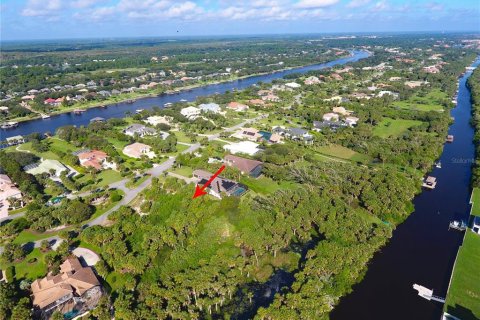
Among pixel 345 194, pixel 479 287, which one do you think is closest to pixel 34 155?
pixel 345 194

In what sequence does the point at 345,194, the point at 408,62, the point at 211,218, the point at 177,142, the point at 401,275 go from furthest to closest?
the point at 408,62 → the point at 177,142 → the point at 345,194 → the point at 211,218 → the point at 401,275

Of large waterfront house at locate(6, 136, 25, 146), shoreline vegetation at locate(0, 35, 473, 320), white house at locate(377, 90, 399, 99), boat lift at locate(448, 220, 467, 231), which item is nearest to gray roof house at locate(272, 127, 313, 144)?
shoreline vegetation at locate(0, 35, 473, 320)

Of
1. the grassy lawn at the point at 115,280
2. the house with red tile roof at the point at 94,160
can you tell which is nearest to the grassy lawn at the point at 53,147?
the house with red tile roof at the point at 94,160

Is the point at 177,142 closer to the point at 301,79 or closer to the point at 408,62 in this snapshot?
the point at 301,79

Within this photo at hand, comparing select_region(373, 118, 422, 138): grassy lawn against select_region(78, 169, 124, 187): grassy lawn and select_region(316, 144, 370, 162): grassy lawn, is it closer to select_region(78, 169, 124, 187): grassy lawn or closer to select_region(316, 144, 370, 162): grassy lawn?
select_region(316, 144, 370, 162): grassy lawn

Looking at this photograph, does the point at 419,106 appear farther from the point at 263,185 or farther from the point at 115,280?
the point at 115,280

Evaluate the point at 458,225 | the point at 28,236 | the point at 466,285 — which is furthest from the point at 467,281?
the point at 28,236

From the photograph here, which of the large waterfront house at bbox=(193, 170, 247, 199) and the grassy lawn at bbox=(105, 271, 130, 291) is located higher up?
the large waterfront house at bbox=(193, 170, 247, 199)
